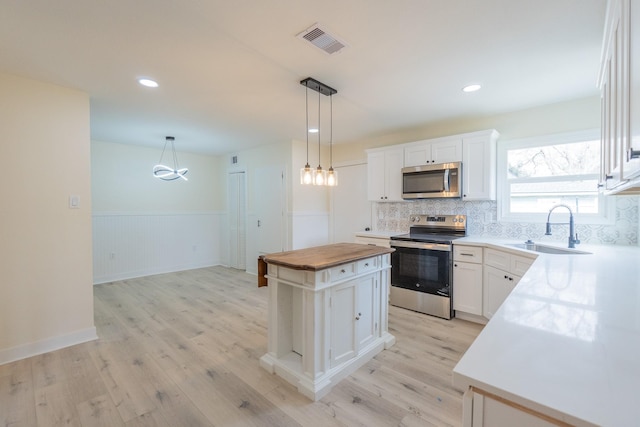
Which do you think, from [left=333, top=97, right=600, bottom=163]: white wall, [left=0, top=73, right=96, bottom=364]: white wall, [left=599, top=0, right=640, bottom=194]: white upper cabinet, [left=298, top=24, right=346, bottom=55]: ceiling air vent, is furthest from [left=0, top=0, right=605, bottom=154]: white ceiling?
[left=599, top=0, right=640, bottom=194]: white upper cabinet

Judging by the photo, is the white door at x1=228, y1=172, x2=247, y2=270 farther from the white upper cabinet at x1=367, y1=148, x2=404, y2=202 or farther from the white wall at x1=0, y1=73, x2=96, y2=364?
the white wall at x1=0, y1=73, x2=96, y2=364

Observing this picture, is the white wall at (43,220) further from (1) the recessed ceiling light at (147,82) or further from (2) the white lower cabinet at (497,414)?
(2) the white lower cabinet at (497,414)

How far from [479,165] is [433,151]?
0.60 m

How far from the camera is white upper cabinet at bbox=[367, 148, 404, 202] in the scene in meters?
4.16

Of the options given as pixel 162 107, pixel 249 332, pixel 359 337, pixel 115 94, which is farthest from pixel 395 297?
pixel 115 94

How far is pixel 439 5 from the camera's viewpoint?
1658 millimetres

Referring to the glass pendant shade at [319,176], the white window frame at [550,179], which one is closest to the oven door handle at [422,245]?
the white window frame at [550,179]

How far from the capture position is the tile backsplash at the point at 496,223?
2.81 metres

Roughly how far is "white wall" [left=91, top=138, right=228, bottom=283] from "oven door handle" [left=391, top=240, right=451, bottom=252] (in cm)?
418

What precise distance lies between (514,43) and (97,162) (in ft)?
19.8

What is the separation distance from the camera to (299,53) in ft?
7.08

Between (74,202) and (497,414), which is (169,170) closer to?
(74,202)

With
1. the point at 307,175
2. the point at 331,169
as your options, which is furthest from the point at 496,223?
the point at 307,175

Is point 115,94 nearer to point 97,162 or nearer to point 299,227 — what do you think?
point 97,162
